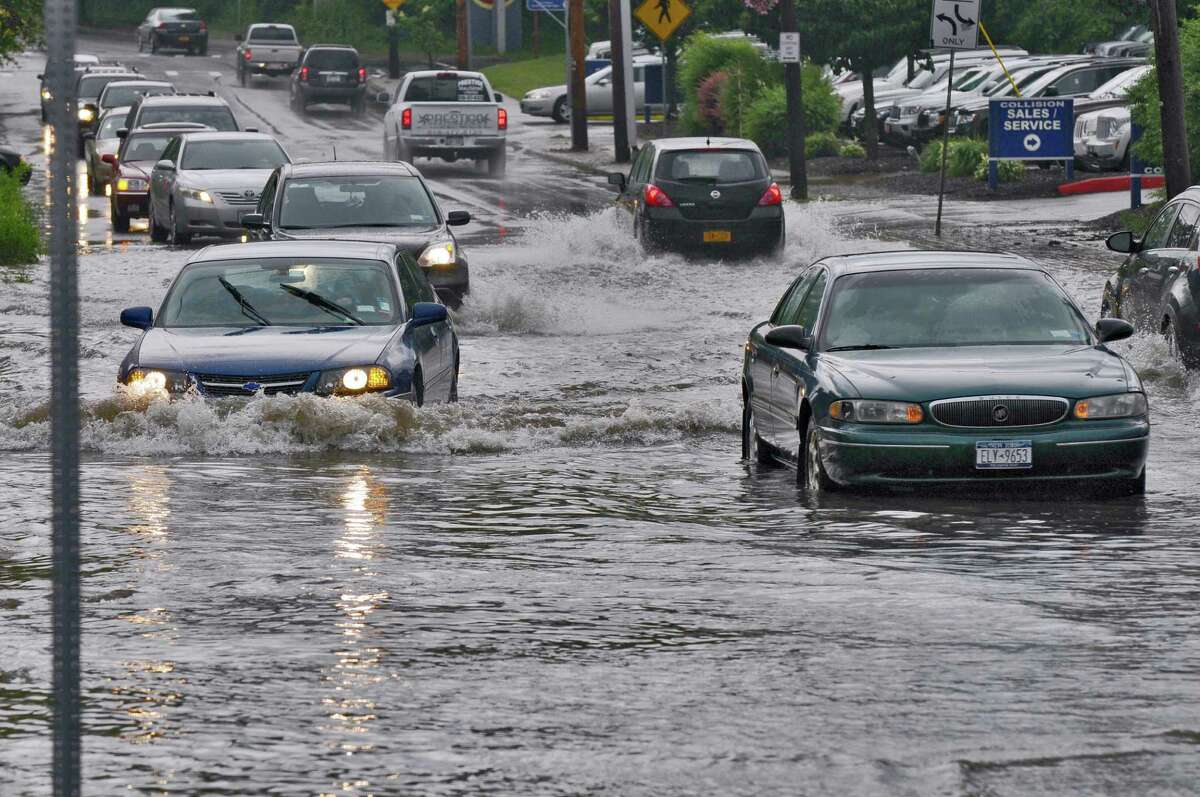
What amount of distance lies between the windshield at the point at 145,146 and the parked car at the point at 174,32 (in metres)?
50.4

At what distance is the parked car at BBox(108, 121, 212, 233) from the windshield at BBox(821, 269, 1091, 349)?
73.4 feet

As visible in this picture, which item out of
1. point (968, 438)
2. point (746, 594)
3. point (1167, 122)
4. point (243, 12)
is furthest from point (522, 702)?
point (243, 12)

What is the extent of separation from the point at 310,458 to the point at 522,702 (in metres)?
6.45

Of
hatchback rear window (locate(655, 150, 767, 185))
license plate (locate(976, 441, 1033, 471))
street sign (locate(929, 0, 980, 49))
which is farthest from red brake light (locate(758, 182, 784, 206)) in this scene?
license plate (locate(976, 441, 1033, 471))

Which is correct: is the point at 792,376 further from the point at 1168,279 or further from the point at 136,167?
the point at 136,167

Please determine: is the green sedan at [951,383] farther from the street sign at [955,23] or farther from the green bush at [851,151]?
the green bush at [851,151]

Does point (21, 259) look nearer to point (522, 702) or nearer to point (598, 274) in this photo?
point (598, 274)

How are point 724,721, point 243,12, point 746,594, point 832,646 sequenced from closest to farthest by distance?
point 724,721, point 832,646, point 746,594, point 243,12

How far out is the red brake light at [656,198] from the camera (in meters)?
27.8

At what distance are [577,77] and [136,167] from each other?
59.1 feet

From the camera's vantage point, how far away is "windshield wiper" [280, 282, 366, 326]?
14.7 metres

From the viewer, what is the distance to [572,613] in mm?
9031

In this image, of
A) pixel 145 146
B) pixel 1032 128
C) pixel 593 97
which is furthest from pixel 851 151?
pixel 145 146

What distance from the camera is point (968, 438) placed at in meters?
11.4
